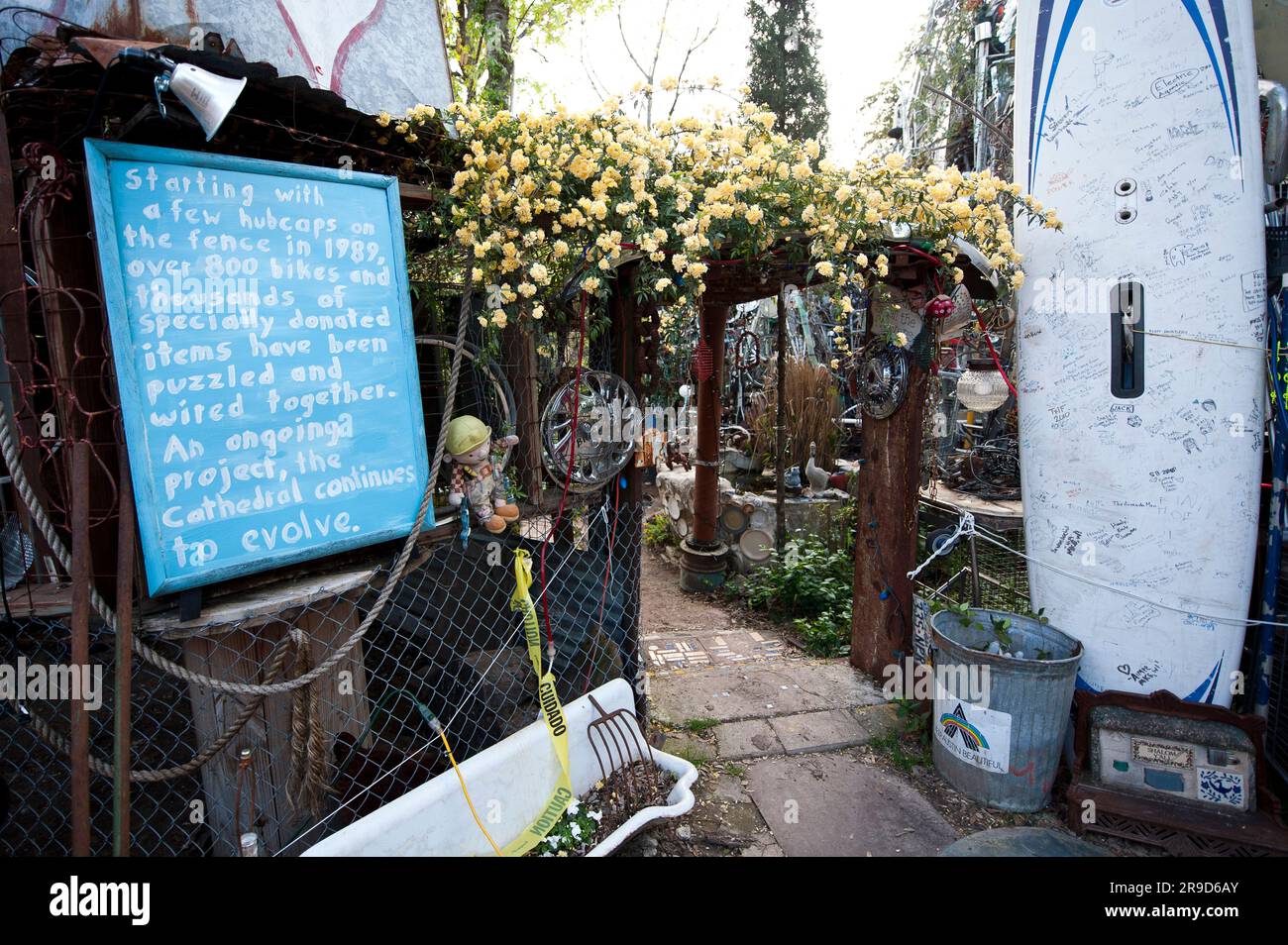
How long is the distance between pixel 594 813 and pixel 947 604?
8.10ft

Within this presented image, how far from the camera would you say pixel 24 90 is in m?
1.88

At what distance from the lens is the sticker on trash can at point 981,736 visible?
3520mm

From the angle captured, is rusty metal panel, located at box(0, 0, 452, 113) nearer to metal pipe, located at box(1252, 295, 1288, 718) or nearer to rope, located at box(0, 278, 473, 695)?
rope, located at box(0, 278, 473, 695)

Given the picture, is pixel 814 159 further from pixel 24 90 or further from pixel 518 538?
pixel 24 90

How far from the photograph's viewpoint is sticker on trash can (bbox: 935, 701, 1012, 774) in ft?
11.5

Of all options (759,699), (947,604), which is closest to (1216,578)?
(947,604)

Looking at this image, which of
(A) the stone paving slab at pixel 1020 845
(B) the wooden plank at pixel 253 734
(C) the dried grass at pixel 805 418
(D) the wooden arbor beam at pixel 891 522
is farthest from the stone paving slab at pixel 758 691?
(C) the dried grass at pixel 805 418

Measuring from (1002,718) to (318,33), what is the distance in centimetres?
470

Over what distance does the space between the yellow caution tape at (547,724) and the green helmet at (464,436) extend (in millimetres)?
484

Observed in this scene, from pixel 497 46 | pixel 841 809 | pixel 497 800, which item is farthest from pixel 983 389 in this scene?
pixel 497 46

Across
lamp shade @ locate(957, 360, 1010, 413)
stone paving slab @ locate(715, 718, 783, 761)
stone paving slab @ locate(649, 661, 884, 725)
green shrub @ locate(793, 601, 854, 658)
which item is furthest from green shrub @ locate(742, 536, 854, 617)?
stone paving slab @ locate(715, 718, 783, 761)

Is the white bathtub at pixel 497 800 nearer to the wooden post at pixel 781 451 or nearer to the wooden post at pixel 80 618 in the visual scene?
the wooden post at pixel 80 618

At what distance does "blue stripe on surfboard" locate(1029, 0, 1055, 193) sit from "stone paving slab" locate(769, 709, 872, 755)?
11.2 ft

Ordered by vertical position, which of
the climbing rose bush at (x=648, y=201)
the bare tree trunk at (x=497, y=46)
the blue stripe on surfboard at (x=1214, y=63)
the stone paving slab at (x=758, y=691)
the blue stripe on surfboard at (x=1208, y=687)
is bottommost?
the stone paving slab at (x=758, y=691)
